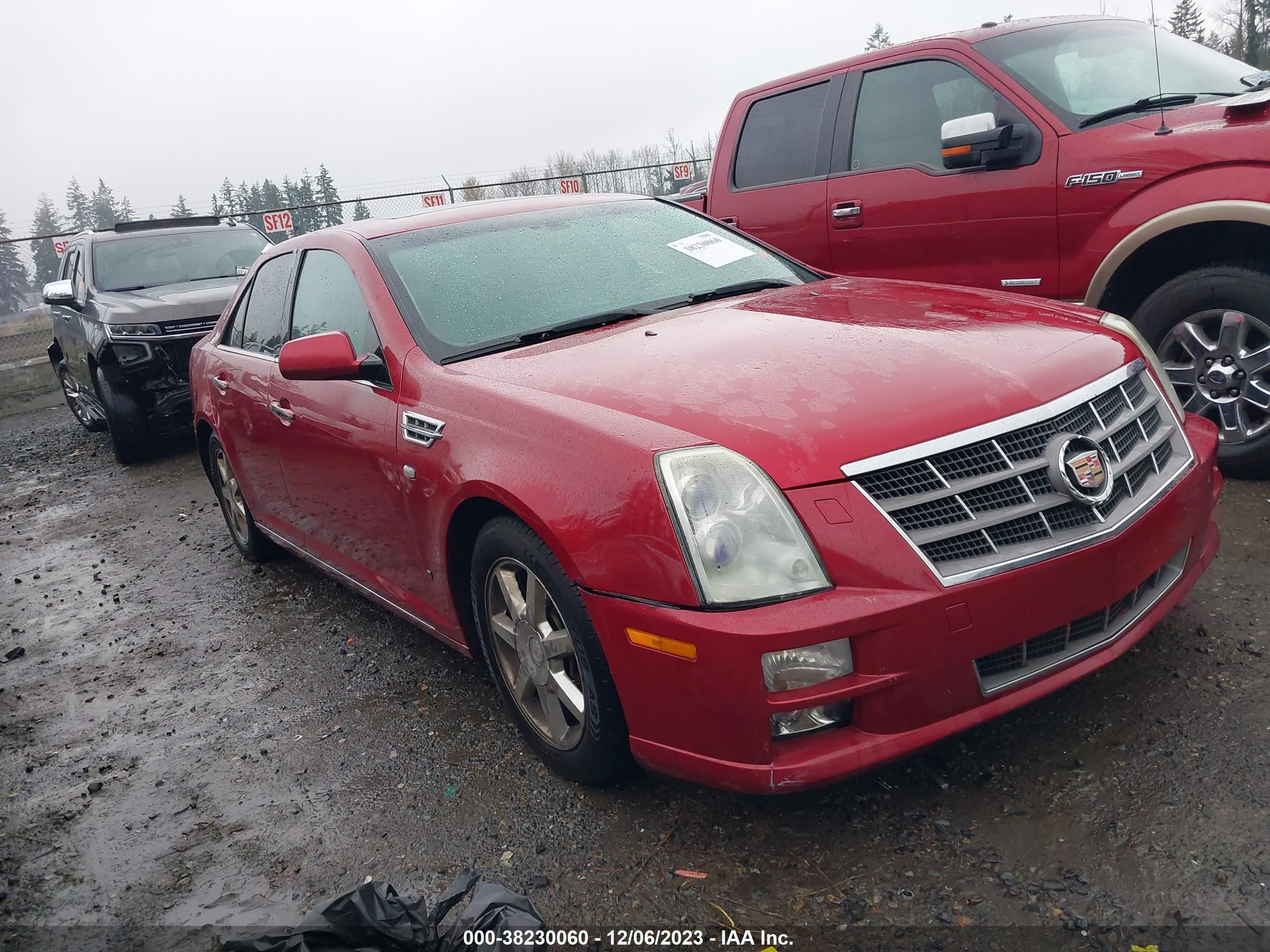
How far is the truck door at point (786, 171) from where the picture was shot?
17.9 ft

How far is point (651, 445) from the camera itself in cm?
229

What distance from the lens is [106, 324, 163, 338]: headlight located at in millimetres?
8336

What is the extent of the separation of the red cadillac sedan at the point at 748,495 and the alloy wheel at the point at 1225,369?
131 cm

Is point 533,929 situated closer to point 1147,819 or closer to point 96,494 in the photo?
point 1147,819

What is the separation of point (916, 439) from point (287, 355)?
2.03 meters

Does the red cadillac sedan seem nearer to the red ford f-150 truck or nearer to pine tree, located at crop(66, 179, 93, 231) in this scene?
the red ford f-150 truck

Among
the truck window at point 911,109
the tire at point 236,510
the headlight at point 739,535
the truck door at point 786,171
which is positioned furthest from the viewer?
the truck door at point 786,171

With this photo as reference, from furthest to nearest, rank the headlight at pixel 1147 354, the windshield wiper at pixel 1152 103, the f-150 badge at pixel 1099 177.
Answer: the windshield wiper at pixel 1152 103, the f-150 badge at pixel 1099 177, the headlight at pixel 1147 354

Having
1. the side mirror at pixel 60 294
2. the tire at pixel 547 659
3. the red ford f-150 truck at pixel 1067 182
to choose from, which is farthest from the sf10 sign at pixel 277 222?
the tire at pixel 547 659

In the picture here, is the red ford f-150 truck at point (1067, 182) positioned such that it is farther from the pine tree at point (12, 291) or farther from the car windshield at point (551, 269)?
the pine tree at point (12, 291)

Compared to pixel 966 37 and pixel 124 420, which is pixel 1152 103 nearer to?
pixel 966 37

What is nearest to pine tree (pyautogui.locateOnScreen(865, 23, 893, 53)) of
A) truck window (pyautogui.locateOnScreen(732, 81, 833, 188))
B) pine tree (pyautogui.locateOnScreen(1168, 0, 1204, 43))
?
pine tree (pyautogui.locateOnScreen(1168, 0, 1204, 43))

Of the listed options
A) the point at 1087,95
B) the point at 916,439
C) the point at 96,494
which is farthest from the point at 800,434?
the point at 96,494

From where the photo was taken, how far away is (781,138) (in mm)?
5730
